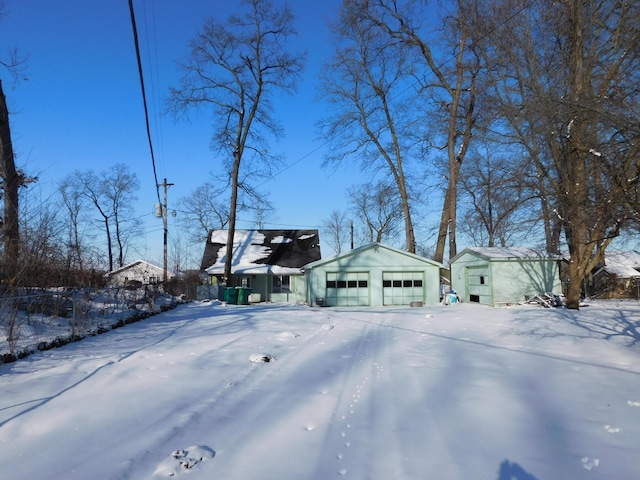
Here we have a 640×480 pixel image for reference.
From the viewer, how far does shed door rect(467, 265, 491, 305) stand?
926 inches

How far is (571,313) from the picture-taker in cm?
1445

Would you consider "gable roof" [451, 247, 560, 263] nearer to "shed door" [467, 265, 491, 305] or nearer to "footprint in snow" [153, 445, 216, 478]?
"shed door" [467, 265, 491, 305]

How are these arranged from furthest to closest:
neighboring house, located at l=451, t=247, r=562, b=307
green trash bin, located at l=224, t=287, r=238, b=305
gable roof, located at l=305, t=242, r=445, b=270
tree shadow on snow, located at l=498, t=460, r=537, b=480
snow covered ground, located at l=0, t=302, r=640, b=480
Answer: green trash bin, located at l=224, t=287, r=238, b=305, gable roof, located at l=305, t=242, r=445, b=270, neighboring house, located at l=451, t=247, r=562, b=307, snow covered ground, located at l=0, t=302, r=640, b=480, tree shadow on snow, located at l=498, t=460, r=537, b=480

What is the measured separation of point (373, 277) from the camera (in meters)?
24.6

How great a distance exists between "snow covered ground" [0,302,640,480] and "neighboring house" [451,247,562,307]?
567 inches

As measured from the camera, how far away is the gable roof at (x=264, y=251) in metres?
29.9

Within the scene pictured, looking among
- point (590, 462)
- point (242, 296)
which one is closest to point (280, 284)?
point (242, 296)

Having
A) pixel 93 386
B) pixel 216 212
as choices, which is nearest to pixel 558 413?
pixel 93 386

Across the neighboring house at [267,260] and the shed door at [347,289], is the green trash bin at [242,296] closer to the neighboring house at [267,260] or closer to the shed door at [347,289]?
the neighboring house at [267,260]

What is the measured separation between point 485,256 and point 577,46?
1450 centimetres

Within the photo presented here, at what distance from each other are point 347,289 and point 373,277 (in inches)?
61.9

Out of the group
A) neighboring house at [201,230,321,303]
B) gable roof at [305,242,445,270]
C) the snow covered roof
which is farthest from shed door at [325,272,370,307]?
the snow covered roof

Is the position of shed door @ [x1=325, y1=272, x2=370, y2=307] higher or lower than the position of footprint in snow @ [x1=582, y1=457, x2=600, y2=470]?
higher

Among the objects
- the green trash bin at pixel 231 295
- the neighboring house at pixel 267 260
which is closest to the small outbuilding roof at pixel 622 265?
the neighboring house at pixel 267 260
